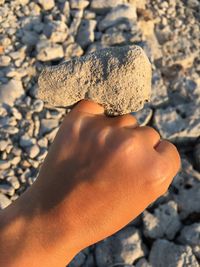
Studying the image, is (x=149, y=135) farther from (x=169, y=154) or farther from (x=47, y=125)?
(x=47, y=125)

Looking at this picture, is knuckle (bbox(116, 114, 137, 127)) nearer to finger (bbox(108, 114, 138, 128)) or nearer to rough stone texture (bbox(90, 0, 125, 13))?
finger (bbox(108, 114, 138, 128))

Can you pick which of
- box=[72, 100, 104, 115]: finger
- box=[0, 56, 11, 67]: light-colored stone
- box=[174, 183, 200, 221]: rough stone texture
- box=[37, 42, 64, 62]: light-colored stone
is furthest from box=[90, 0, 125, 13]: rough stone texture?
box=[72, 100, 104, 115]: finger

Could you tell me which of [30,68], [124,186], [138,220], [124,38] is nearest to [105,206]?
[124,186]

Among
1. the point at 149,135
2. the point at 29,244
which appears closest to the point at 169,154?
the point at 149,135

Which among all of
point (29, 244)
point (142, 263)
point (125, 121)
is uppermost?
point (125, 121)

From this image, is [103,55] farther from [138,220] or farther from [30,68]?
[30,68]

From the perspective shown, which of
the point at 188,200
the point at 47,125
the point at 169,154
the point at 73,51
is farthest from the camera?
the point at 73,51

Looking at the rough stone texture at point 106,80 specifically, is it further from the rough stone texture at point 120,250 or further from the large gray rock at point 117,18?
the large gray rock at point 117,18
